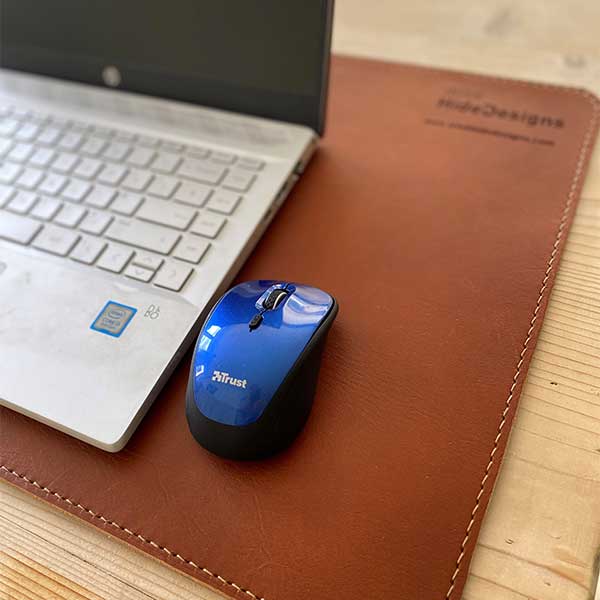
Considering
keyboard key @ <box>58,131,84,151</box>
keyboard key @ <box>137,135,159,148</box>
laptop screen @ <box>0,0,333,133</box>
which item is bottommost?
keyboard key @ <box>58,131,84,151</box>

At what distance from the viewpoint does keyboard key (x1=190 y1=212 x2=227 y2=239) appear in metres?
0.53

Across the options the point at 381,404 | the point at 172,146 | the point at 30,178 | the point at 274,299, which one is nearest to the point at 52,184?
the point at 30,178

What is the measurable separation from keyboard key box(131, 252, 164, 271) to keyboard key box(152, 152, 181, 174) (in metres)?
0.12

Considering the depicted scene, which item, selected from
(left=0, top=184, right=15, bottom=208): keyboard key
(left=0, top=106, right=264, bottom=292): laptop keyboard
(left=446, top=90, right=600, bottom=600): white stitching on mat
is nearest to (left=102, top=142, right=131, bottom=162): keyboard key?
(left=0, top=106, right=264, bottom=292): laptop keyboard

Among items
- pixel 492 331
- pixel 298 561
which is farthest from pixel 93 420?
pixel 492 331

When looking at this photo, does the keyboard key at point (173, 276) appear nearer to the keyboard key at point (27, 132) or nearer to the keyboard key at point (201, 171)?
the keyboard key at point (201, 171)

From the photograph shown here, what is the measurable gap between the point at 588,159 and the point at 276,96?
13.4 inches

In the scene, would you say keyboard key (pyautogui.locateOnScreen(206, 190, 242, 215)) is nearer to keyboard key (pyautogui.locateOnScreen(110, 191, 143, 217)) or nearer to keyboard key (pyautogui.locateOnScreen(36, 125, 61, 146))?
keyboard key (pyautogui.locateOnScreen(110, 191, 143, 217))

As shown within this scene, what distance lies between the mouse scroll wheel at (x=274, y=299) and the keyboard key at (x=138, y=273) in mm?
128

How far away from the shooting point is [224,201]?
551mm

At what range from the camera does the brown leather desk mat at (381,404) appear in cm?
38

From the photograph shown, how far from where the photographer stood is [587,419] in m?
0.43

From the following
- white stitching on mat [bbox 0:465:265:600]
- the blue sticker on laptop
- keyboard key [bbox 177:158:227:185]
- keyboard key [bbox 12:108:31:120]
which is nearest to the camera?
white stitching on mat [bbox 0:465:265:600]

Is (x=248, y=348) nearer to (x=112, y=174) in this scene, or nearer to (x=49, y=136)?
(x=112, y=174)
